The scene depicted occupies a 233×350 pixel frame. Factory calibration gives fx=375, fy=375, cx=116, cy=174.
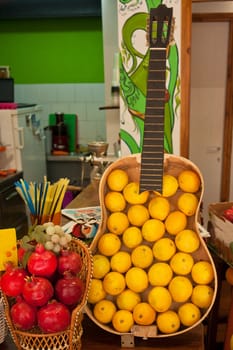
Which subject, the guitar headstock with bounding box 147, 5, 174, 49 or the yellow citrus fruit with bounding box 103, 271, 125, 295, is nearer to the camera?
the yellow citrus fruit with bounding box 103, 271, 125, 295

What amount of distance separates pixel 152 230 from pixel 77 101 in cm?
371

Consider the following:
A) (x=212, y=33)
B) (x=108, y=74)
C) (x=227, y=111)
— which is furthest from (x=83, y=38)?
(x=227, y=111)

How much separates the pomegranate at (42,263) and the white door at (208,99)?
2.81 metres

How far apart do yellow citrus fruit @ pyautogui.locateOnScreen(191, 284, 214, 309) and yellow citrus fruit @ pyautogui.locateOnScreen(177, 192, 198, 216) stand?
0.23 m

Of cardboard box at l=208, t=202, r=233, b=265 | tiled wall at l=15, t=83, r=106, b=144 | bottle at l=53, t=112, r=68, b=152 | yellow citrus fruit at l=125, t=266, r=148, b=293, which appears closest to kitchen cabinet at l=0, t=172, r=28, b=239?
bottle at l=53, t=112, r=68, b=152

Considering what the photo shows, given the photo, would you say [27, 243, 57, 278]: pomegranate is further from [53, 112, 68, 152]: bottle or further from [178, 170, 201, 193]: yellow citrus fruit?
[53, 112, 68, 152]: bottle

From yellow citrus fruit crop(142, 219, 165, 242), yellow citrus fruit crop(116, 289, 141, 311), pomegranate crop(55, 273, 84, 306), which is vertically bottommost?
yellow citrus fruit crop(116, 289, 141, 311)

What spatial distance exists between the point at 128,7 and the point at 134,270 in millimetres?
1190

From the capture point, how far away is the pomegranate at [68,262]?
950 mm

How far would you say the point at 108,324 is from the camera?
46.0 inches

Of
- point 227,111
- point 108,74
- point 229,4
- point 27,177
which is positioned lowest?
point 27,177

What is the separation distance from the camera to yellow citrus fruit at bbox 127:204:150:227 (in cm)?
119

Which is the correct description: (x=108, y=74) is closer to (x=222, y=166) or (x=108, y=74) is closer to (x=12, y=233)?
(x=222, y=166)

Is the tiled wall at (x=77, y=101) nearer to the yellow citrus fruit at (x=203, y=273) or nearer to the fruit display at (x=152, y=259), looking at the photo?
the fruit display at (x=152, y=259)
